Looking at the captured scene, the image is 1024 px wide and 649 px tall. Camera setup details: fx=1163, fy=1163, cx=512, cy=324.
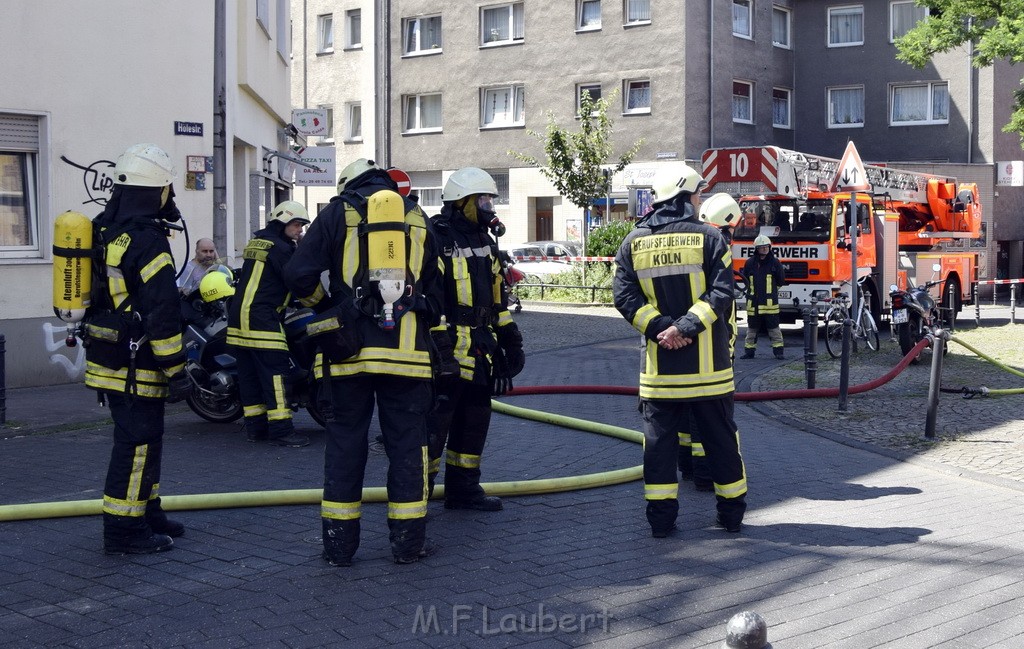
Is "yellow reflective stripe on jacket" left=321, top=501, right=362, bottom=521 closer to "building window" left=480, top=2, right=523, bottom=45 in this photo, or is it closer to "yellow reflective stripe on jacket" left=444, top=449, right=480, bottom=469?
"yellow reflective stripe on jacket" left=444, top=449, right=480, bottom=469

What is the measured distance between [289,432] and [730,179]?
12055mm

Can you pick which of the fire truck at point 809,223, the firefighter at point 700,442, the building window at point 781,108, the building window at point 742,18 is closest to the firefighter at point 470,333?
the firefighter at point 700,442

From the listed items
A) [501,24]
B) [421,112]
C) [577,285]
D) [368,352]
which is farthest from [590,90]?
[368,352]

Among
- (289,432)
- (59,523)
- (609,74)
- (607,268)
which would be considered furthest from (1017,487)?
(609,74)

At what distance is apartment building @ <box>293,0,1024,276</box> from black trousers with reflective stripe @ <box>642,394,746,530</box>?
2944cm

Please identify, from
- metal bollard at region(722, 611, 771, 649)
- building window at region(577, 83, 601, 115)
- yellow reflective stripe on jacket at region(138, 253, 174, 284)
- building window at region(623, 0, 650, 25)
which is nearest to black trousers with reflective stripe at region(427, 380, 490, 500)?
yellow reflective stripe on jacket at region(138, 253, 174, 284)

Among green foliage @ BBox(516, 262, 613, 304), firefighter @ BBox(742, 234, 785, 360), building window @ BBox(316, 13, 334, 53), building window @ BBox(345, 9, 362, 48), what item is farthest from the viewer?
building window @ BBox(316, 13, 334, 53)

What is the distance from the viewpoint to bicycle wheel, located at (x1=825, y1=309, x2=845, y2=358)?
656 inches

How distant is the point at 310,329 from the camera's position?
5457 millimetres

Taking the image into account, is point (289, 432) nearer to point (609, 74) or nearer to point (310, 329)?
point (310, 329)

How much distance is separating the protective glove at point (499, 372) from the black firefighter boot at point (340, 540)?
1384 millimetres

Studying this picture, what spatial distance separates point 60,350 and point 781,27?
31.5 meters

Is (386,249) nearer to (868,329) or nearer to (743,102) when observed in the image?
(868,329)

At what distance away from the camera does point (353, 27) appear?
41.7 meters
